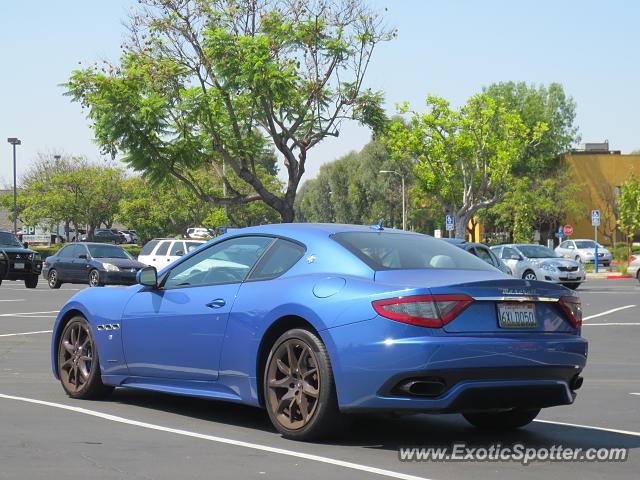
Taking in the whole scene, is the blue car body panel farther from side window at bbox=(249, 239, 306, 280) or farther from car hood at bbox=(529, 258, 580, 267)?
car hood at bbox=(529, 258, 580, 267)

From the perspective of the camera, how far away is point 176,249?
35094 mm

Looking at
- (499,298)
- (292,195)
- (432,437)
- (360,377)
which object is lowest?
(432,437)

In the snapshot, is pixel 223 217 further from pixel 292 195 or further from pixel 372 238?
pixel 372 238

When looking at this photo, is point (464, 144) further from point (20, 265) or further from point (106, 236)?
point (106, 236)

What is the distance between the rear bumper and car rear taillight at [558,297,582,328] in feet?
1.38

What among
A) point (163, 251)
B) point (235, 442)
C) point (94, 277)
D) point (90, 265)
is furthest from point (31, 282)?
point (235, 442)

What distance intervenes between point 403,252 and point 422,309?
39.1 inches

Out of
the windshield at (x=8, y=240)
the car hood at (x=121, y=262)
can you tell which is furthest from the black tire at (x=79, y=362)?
the windshield at (x=8, y=240)

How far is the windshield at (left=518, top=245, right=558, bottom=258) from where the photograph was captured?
3650cm

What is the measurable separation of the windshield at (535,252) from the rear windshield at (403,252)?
96.5ft

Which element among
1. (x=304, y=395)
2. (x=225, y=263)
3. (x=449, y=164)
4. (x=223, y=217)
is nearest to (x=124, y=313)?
(x=225, y=263)

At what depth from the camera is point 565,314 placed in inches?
274

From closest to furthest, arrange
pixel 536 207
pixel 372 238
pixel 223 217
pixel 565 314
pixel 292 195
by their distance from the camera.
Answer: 1. pixel 565 314
2. pixel 372 238
3. pixel 292 195
4. pixel 223 217
5. pixel 536 207

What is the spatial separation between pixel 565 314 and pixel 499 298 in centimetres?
64
